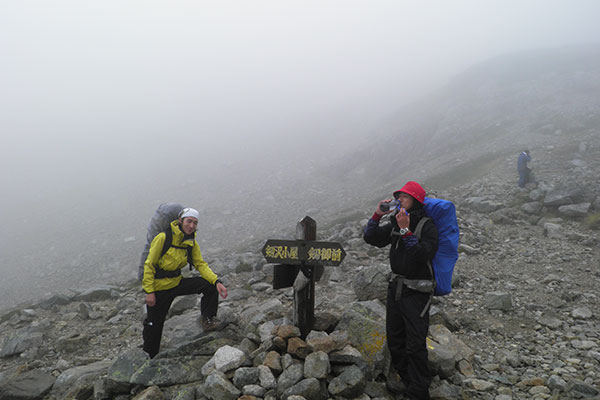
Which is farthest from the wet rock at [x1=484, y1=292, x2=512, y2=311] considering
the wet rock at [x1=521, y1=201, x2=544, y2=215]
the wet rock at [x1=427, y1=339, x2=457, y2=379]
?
the wet rock at [x1=521, y1=201, x2=544, y2=215]

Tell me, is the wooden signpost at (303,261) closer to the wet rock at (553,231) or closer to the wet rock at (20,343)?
the wet rock at (20,343)

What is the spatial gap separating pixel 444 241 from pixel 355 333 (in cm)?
191

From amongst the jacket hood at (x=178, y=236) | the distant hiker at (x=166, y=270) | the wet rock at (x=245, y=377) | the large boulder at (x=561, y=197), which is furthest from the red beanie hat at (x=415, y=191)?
the large boulder at (x=561, y=197)

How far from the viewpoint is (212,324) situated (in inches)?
243

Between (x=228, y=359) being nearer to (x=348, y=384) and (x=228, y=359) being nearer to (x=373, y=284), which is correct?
(x=348, y=384)

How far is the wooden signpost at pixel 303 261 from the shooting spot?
4785 mm

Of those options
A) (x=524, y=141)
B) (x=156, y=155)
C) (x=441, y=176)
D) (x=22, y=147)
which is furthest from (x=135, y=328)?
(x=22, y=147)

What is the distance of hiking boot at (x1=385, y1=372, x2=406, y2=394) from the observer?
4263 millimetres

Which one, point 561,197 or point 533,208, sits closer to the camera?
point 561,197

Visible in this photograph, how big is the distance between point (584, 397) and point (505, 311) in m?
3.03

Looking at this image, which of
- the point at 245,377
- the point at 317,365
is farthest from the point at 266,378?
the point at 317,365

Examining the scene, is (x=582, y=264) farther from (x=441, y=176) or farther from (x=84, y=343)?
(x=441, y=176)

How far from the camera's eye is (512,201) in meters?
13.4

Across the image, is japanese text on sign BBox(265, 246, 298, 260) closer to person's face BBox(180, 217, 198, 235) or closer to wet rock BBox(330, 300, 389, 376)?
wet rock BBox(330, 300, 389, 376)
